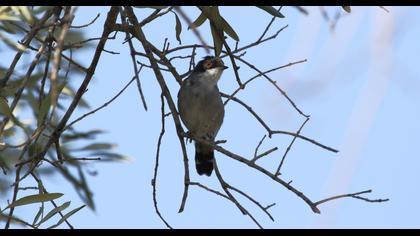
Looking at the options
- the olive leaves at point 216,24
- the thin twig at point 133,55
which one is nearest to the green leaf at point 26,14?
the thin twig at point 133,55

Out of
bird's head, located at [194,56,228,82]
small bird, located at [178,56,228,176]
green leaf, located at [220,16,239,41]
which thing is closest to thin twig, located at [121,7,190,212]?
green leaf, located at [220,16,239,41]

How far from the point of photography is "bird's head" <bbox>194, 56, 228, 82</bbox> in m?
5.98

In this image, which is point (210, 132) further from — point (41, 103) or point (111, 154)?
point (41, 103)

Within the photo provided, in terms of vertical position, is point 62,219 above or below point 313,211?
above

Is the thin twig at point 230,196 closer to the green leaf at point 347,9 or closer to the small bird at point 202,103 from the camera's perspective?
the green leaf at point 347,9

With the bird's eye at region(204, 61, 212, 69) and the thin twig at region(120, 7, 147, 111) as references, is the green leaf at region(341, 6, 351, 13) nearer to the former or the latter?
the thin twig at region(120, 7, 147, 111)

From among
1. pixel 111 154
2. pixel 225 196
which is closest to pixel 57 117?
pixel 111 154

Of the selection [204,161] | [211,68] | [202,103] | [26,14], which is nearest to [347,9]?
[26,14]

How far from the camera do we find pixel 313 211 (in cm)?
303

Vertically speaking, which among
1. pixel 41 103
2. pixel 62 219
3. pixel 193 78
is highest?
pixel 193 78

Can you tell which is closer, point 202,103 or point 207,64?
point 202,103

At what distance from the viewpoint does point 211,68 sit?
6.04 meters

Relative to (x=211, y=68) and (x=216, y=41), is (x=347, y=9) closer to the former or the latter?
(x=216, y=41)
